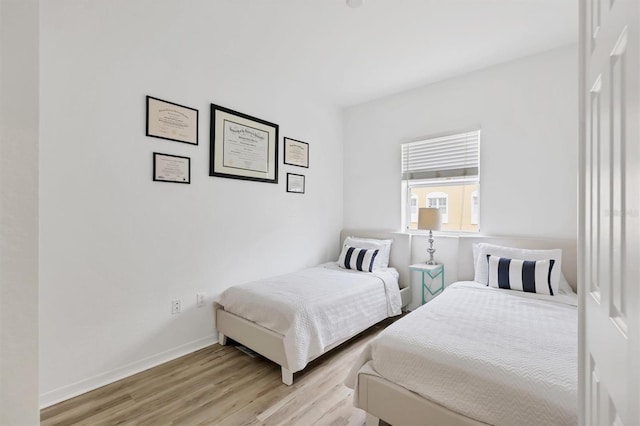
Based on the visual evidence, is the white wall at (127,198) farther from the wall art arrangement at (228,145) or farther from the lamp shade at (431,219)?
the lamp shade at (431,219)

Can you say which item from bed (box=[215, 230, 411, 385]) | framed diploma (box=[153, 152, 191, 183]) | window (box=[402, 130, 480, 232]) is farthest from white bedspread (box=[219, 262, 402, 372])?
framed diploma (box=[153, 152, 191, 183])

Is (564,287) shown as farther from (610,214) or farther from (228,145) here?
(228,145)

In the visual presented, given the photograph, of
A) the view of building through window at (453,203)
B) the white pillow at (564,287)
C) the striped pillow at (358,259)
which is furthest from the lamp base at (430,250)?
the white pillow at (564,287)

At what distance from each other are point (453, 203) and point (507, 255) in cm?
88

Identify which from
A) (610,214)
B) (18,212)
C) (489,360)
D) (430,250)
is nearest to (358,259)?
(430,250)

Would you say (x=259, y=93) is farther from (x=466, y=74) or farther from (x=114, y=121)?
Answer: (x=466, y=74)

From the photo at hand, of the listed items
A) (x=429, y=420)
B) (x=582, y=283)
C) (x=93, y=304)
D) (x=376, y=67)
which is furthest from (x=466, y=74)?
(x=93, y=304)

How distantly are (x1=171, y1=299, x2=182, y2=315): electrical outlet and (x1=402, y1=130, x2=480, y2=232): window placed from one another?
8.76 feet

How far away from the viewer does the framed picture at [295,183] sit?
11.2ft

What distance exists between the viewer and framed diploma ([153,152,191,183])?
232 cm

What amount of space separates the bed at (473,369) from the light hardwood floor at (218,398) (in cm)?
38

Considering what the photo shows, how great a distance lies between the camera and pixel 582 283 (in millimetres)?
886

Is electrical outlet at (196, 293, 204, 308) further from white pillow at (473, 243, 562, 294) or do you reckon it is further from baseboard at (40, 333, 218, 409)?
white pillow at (473, 243, 562, 294)

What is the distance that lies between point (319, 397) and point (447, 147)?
2.85 m
